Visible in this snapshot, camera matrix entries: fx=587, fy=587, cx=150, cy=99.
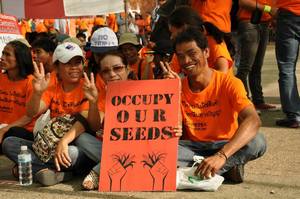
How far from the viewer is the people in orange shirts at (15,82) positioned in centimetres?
502

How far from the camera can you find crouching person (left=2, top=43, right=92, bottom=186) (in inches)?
163

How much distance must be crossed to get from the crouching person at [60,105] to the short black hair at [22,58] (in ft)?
1.76

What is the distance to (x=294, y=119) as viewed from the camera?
19.3ft

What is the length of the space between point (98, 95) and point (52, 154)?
1.81ft

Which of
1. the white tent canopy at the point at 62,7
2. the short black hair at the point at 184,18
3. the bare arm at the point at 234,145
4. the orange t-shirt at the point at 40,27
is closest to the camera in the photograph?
the bare arm at the point at 234,145

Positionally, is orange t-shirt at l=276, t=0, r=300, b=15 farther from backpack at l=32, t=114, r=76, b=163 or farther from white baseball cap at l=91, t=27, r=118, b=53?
backpack at l=32, t=114, r=76, b=163

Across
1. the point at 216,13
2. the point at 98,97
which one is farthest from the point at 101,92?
the point at 216,13

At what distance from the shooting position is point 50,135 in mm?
4156

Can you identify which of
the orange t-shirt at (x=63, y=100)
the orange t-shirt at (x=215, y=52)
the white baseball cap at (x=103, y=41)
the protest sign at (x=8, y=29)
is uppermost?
the protest sign at (x=8, y=29)

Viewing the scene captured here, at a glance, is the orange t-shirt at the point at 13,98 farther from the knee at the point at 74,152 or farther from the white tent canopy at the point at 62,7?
the white tent canopy at the point at 62,7

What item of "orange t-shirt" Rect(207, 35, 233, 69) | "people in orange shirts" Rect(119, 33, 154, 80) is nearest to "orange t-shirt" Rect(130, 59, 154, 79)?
"people in orange shirts" Rect(119, 33, 154, 80)

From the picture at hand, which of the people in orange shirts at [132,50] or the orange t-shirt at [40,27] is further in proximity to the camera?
the orange t-shirt at [40,27]

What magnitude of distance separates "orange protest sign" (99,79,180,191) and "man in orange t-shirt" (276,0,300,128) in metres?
2.20

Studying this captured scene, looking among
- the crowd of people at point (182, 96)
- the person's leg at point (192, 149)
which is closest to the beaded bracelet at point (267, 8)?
the crowd of people at point (182, 96)
